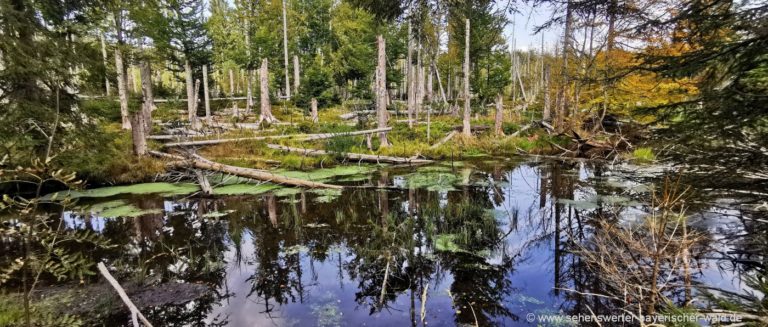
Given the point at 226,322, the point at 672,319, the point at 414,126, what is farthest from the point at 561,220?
the point at 414,126

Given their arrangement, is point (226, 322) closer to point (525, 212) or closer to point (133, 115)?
point (525, 212)

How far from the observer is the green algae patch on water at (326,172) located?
446 inches

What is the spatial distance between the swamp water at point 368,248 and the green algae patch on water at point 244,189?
0.20ft

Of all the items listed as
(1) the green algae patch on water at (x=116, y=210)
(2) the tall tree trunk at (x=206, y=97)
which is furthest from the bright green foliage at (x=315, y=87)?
(1) the green algae patch on water at (x=116, y=210)

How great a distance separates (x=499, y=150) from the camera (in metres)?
16.3

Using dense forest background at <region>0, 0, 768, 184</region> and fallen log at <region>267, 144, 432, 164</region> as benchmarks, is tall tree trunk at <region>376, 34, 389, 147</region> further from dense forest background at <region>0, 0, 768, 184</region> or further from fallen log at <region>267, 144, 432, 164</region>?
dense forest background at <region>0, 0, 768, 184</region>

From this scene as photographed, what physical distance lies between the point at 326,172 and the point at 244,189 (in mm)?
2947

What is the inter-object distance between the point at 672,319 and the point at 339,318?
307 cm

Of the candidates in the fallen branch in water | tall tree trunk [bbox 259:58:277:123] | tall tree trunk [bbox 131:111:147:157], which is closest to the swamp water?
the fallen branch in water

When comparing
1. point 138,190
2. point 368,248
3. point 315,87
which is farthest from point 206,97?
point 368,248

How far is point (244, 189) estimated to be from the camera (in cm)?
998

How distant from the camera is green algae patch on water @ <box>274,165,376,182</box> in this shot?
1133 cm

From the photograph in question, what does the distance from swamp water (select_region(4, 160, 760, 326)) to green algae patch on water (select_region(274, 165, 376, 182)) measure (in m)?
1.31

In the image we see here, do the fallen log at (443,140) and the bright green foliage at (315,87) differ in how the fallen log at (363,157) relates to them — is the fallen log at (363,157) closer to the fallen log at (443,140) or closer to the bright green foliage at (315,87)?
the fallen log at (443,140)
